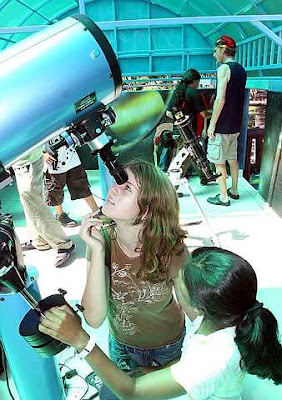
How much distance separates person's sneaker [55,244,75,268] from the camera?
9.39ft

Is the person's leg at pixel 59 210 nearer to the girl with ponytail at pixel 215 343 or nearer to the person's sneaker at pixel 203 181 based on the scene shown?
the person's sneaker at pixel 203 181

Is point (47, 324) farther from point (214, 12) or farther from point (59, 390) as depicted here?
point (214, 12)

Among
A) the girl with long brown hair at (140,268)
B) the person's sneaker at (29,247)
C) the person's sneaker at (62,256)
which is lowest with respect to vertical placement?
the person's sneaker at (29,247)

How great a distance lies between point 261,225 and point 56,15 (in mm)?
6760

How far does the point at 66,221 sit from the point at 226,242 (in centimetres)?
148

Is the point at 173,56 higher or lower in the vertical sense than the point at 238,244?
higher

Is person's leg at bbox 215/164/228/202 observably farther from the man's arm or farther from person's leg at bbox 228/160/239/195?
the man's arm

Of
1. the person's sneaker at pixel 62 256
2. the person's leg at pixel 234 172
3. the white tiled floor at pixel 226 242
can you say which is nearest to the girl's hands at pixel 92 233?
the white tiled floor at pixel 226 242

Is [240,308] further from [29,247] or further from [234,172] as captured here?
[234,172]

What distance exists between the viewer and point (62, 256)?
290cm

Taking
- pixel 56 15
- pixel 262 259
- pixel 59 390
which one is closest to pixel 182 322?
pixel 59 390

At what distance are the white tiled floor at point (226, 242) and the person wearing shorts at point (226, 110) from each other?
0.99 feet

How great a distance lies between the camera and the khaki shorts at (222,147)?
3676mm

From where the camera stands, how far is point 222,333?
99 cm
